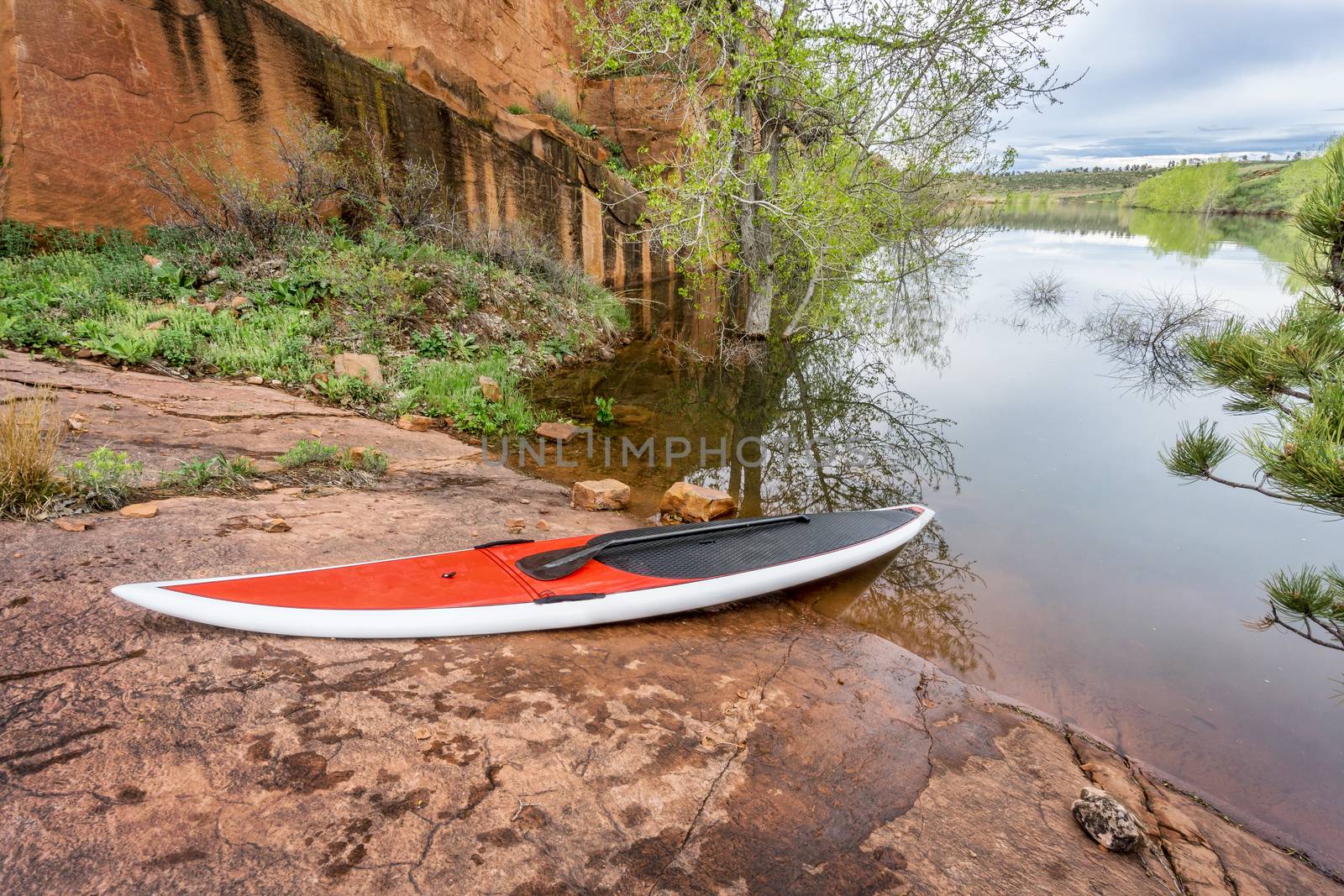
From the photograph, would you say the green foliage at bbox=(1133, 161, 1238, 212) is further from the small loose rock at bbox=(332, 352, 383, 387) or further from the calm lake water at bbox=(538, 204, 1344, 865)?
the small loose rock at bbox=(332, 352, 383, 387)

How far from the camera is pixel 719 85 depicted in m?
9.04

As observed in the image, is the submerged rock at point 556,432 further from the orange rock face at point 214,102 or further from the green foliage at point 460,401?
the orange rock face at point 214,102

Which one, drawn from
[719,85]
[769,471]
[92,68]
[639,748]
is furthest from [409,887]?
[719,85]

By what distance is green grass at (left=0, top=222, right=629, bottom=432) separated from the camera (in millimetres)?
5188

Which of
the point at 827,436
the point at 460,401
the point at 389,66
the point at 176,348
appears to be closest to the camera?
the point at 176,348

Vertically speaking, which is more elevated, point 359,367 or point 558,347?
point 359,367

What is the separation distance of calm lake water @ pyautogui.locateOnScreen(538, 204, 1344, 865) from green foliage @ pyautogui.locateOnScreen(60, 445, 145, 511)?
287cm

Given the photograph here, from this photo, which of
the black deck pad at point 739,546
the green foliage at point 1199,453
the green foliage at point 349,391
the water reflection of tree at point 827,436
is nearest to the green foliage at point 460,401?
the green foliage at point 349,391

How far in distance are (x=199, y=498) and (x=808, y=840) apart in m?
3.25

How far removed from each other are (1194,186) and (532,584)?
67.6 meters

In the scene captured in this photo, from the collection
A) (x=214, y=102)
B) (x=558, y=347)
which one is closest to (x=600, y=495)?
(x=558, y=347)

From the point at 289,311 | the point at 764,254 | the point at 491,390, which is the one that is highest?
the point at 764,254

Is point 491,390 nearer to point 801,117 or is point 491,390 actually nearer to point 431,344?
point 431,344

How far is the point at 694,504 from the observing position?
4438mm
